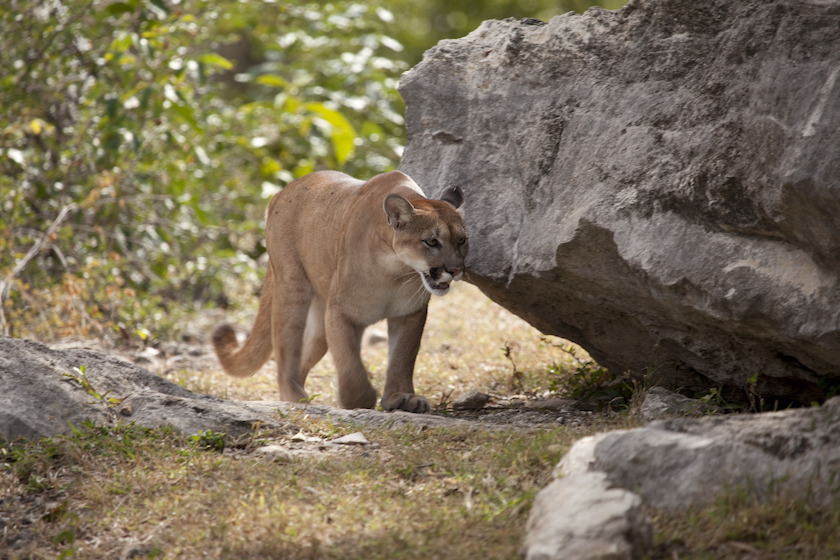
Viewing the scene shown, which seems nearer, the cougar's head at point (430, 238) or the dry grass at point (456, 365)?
the cougar's head at point (430, 238)

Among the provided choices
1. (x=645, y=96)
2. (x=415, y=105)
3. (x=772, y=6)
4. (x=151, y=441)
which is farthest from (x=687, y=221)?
(x=151, y=441)

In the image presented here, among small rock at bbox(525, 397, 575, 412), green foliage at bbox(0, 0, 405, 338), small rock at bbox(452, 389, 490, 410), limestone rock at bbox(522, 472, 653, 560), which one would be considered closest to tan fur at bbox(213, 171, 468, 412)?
small rock at bbox(452, 389, 490, 410)

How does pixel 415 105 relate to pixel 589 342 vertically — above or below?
above

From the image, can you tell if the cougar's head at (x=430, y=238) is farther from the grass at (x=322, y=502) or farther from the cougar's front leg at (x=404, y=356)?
the grass at (x=322, y=502)

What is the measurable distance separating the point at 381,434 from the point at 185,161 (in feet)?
17.6

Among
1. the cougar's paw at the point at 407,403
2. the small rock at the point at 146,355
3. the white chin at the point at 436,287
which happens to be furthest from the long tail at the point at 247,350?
the white chin at the point at 436,287

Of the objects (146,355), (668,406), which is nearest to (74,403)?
(668,406)

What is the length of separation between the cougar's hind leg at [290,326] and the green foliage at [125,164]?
5.14ft

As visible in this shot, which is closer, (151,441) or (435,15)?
(151,441)

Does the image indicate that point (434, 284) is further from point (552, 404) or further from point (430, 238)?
point (552, 404)

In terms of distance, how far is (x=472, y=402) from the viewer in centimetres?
477

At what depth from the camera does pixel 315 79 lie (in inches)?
420

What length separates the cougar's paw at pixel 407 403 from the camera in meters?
4.61

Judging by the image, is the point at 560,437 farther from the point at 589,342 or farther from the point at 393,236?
the point at 393,236
